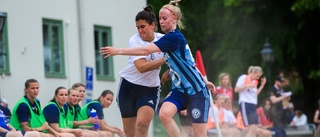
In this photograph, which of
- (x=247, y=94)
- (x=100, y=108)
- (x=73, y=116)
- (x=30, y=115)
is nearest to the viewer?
(x=30, y=115)

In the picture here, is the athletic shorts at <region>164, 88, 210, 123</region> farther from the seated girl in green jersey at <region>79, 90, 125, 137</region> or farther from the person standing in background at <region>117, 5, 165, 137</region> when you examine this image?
the seated girl in green jersey at <region>79, 90, 125, 137</region>

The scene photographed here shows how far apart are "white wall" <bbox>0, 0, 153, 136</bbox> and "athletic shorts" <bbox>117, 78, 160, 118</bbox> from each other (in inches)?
377

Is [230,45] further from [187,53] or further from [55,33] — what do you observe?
[187,53]

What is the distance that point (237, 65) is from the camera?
36.1 metres

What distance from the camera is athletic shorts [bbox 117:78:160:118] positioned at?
12188 mm

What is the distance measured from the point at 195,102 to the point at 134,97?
978 mm

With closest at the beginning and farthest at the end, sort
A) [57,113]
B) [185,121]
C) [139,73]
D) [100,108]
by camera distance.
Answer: [139,73] → [57,113] → [100,108] → [185,121]

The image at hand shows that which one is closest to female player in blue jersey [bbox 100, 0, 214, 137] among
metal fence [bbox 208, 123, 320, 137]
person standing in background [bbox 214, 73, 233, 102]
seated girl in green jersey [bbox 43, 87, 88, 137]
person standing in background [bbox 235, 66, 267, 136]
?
seated girl in green jersey [bbox 43, 87, 88, 137]

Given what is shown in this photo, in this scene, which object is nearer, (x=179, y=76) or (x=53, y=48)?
(x=179, y=76)

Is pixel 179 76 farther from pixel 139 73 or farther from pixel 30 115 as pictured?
pixel 30 115

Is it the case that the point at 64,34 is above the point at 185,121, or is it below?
above

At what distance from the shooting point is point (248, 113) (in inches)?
792

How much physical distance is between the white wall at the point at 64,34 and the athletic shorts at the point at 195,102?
10.2 m

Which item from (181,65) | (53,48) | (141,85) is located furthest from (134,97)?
(53,48)
